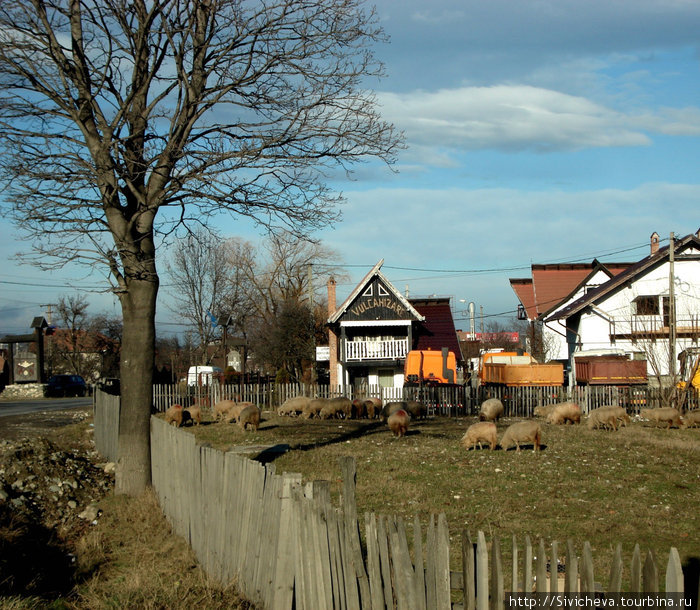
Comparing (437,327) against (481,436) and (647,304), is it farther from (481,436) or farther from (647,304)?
(481,436)

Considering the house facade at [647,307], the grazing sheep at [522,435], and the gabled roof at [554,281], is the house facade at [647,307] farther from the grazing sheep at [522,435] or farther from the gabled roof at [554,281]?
the grazing sheep at [522,435]

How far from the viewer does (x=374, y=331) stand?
161 ft

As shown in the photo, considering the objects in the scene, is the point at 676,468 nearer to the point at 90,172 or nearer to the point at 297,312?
the point at 90,172

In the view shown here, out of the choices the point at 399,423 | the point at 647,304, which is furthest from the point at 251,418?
the point at 647,304

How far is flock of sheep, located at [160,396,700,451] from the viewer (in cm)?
1612

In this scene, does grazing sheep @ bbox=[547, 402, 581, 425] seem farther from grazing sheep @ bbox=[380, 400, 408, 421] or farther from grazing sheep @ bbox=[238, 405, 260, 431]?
grazing sheep @ bbox=[238, 405, 260, 431]

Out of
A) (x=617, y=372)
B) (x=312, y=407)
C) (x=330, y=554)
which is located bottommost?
(x=312, y=407)

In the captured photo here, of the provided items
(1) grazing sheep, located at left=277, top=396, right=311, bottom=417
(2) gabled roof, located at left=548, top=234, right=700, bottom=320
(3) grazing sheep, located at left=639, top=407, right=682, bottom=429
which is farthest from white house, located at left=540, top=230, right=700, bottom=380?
(1) grazing sheep, located at left=277, top=396, right=311, bottom=417

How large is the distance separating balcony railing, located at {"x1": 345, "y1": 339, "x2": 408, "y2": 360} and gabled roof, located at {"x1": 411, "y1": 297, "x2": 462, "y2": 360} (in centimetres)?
193

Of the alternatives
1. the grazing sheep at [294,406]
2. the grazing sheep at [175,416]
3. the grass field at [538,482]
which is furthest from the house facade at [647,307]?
the grazing sheep at [175,416]

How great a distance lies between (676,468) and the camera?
13.5 metres

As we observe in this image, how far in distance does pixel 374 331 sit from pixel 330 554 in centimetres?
4377

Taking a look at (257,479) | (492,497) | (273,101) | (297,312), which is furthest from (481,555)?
(297,312)

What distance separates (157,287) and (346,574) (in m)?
8.25
